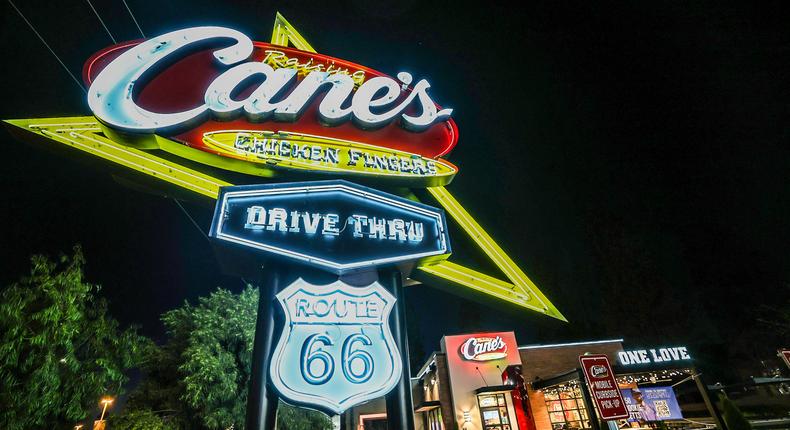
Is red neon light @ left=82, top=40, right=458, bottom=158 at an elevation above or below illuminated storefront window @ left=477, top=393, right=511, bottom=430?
above

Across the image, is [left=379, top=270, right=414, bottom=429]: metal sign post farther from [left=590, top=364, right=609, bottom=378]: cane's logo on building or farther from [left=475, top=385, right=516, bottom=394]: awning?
[left=475, top=385, right=516, bottom=394]: awning

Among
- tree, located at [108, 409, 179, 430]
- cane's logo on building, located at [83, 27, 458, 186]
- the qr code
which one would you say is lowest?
the qr code

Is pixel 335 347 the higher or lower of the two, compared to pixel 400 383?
higher

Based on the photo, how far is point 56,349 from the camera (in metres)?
8.09

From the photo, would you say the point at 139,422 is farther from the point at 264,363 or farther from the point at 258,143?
the point at 258,143

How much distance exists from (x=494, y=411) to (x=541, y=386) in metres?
2.63

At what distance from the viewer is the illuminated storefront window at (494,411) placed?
1716 centimetres

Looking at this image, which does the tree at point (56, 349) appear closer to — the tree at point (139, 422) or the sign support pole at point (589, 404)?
the tree at point (139, 422)

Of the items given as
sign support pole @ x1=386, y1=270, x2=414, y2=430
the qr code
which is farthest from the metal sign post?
the qr code

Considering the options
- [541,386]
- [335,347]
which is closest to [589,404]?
[541,386]

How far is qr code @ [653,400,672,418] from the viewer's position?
721 inches

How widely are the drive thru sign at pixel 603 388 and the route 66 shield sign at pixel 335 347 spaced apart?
10840 mm

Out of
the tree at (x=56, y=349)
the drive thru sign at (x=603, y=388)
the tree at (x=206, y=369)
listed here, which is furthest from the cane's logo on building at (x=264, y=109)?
the drive thru sign at (x=603, y=388)

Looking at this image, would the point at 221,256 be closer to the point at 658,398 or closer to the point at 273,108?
the point at 273,108
